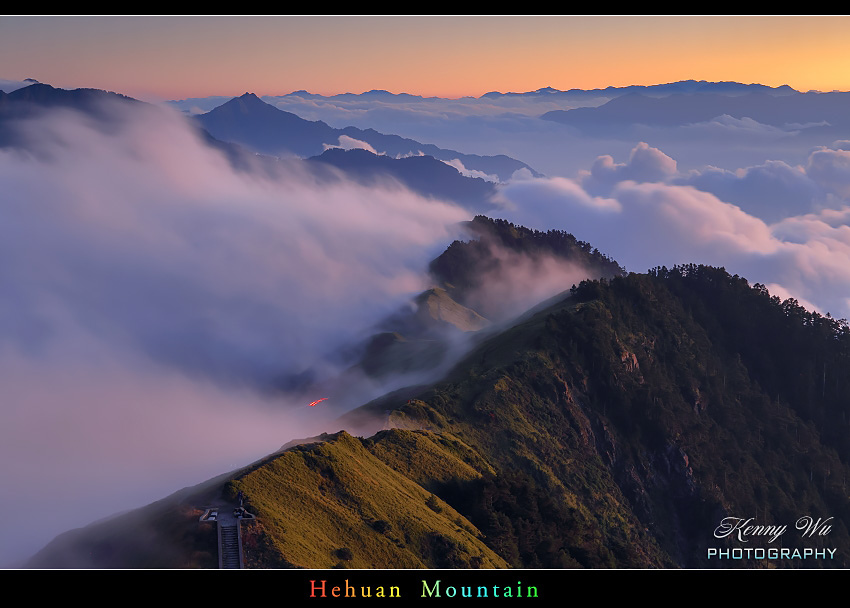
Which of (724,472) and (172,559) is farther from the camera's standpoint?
(724,472)

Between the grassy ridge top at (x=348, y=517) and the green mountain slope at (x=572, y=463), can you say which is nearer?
the grassy ridge top at (x=348, y=517)

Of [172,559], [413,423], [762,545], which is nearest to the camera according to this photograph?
[172,559]

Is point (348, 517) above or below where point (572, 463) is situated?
below

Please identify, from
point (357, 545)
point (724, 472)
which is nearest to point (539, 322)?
point (724, 472)

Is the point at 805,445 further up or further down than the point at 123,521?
further up

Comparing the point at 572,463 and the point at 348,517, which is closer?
the point at 348,517

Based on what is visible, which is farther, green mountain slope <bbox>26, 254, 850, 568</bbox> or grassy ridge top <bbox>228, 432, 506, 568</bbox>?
green mountain slope <bbox>26, 254, 850, 568</bbox>

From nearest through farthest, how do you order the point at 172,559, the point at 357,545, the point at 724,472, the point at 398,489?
the point at 172,559 → the point at 357,545 → the point at 398,489 → the point at 724,472

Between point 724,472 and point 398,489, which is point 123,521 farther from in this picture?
point 724,472
